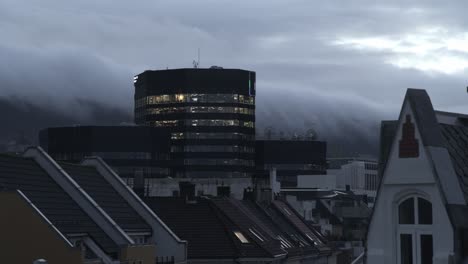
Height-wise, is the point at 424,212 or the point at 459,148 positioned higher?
the point at 459,148

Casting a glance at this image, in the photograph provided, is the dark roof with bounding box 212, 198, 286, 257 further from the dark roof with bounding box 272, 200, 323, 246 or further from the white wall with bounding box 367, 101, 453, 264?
the white wall with bounding box 367, 101, 453, 264

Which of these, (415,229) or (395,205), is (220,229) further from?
(415,229)

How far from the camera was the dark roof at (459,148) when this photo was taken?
17778 mm

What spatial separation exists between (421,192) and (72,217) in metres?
30.4

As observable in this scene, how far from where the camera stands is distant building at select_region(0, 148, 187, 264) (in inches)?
1560

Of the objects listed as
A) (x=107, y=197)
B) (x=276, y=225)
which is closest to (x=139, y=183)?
(x=276, y=225)

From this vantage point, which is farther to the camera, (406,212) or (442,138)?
(406,212)

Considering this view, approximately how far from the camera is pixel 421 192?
705 inches

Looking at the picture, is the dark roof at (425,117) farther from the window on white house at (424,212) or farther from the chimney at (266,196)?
the chimney at (266,196)

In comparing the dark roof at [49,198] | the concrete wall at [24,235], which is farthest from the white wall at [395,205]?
the dark roof at [49,198]

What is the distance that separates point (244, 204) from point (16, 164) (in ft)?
133

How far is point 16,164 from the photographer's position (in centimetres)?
4662

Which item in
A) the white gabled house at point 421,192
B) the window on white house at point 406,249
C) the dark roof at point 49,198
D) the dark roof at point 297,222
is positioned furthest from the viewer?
the dark roof at point 297,222

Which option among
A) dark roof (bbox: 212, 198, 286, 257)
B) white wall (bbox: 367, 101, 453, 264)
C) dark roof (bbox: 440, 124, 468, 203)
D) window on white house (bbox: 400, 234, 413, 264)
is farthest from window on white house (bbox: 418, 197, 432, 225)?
dark roof (bbox: 212, 198, 286, 257)
